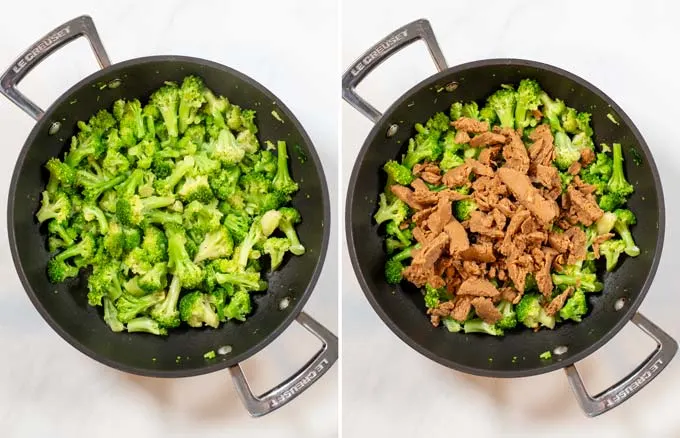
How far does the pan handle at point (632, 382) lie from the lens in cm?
179

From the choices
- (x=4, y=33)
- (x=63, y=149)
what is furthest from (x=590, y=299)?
(x=4, y=33)

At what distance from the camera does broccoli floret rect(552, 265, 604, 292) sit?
74.2 inches

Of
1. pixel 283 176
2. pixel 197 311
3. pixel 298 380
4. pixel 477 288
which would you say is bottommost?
pixel 298 380

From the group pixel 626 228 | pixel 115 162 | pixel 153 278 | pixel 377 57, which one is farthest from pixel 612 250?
pixel 115 162

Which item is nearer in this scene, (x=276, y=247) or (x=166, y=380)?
(x=276, y=247)

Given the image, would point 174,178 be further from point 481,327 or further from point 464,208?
point 481,327

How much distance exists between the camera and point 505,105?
1927 mm

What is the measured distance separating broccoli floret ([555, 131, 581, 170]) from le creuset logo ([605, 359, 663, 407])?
520 millimetres

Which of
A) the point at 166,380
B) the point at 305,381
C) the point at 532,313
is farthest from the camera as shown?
the point at 166,380

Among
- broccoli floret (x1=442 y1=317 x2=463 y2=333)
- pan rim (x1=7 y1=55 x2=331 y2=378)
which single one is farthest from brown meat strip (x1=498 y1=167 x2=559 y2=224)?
pan rim (x1=7 y1=55 x2=331 y2=378)

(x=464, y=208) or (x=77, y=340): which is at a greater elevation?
(x=464, y=208)

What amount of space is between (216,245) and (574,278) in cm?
89

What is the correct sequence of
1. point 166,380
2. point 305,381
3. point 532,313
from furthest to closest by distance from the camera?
point 166,380 < point 532,313 < point 305,381

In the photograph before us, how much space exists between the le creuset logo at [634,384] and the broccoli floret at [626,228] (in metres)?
0.28
